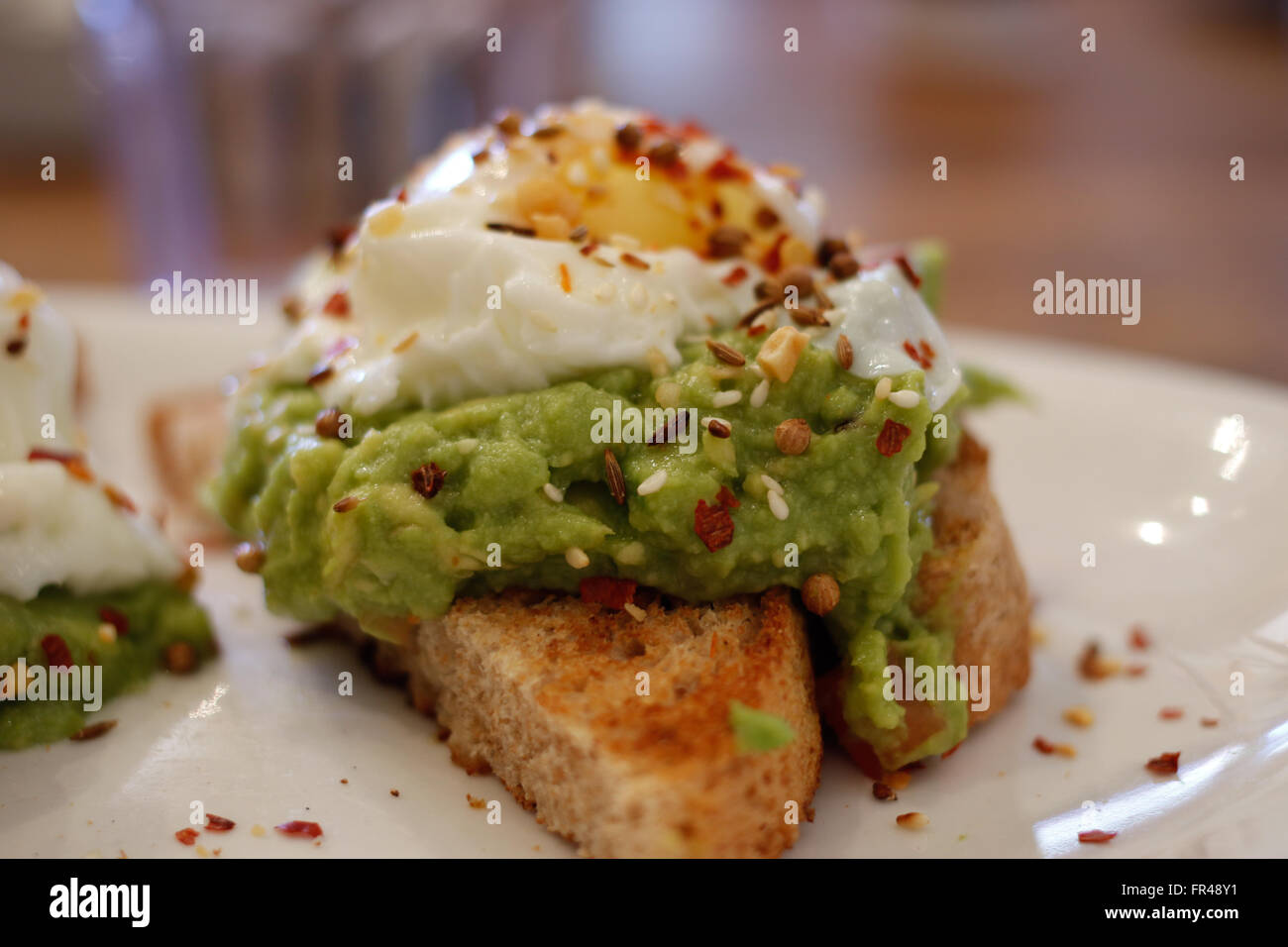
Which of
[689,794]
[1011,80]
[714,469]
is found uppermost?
[1011,80]

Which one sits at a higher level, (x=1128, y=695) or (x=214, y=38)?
(x=214, y=38)

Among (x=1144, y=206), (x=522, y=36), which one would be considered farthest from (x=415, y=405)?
(x=1144, y=206)

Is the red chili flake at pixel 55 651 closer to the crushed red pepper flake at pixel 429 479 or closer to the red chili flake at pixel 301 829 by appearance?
the red chili flake at pixel 301 829

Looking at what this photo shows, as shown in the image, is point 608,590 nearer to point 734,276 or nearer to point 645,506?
point 645,506

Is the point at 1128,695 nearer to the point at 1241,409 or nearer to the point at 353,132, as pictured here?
the point at 1241,409

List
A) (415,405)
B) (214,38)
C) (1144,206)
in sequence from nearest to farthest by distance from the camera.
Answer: (415,405) → (214,38) → (1144,206)

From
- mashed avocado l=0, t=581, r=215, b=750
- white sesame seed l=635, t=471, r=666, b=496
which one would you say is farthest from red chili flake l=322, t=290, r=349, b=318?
white sesame seed l=635, t=471, r=666, b=496
